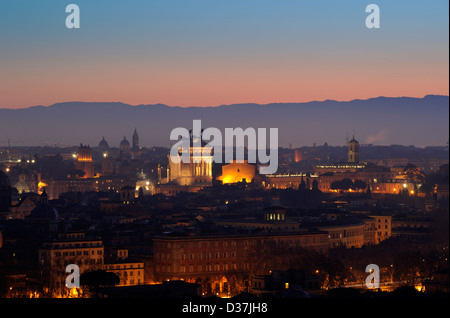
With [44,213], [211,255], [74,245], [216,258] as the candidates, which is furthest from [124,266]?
[44,213]

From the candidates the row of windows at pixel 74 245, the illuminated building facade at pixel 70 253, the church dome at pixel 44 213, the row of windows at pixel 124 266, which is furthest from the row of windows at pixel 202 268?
the church dome at pixel 44 213

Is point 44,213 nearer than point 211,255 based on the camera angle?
No

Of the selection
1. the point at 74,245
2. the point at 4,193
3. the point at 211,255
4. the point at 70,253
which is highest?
the point at 4,193

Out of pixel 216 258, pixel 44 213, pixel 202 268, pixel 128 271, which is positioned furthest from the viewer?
pixel 44 213

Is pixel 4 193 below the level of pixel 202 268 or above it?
above

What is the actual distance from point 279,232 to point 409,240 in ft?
38.7

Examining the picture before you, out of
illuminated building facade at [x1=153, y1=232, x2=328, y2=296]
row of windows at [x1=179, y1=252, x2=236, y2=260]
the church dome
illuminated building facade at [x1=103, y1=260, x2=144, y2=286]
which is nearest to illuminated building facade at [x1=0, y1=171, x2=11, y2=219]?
the church dome

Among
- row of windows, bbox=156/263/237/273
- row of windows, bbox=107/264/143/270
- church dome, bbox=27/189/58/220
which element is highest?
church dome, bbox=27/189/58/220

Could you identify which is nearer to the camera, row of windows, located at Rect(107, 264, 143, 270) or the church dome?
row of windows, located at Rect(107, 264, 143, 270)

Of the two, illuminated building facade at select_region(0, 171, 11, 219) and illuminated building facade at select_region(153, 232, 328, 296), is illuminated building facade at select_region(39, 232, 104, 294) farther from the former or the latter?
illuminated building facade at select_region(0, 171, 11, 219)

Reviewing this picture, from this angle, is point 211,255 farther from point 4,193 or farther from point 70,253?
point 4,193

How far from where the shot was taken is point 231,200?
171 metres
